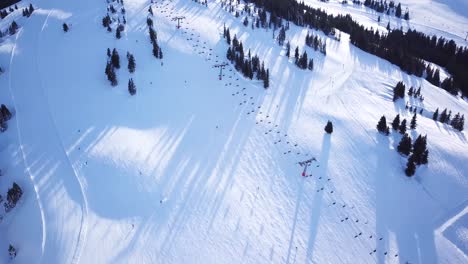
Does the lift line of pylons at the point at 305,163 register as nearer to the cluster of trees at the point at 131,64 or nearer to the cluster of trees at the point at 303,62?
the cluster of trees at the point at 303,62

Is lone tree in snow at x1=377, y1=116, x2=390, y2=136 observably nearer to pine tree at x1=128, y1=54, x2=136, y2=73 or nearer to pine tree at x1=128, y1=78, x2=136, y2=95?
pine tree at x1=128, y1=78, x2=136, y2=95

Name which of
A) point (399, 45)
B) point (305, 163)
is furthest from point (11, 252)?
point (399, 45)

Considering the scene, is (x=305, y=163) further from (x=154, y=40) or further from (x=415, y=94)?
(x=415, y=94)

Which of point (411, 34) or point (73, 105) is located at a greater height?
point (411, 34)

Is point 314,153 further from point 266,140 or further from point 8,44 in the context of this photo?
point 8,44

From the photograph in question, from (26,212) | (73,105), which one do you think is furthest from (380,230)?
(73,105)

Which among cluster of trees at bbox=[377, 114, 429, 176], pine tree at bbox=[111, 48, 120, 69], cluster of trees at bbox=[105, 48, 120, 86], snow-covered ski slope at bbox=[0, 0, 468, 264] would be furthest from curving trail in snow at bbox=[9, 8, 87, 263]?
cluster of trees at bbox=[377, 114, 429, 176]

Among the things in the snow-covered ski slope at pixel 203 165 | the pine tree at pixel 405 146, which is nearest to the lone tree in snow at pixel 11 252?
the snow-covered ski slope at pixel 203 165
